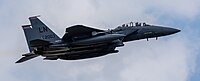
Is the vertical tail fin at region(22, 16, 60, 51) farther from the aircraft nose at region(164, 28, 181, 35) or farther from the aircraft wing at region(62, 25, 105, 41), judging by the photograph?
the aircraft nose at region(164, 28, 181, 35)

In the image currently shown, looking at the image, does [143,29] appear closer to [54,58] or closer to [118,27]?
[118,27]

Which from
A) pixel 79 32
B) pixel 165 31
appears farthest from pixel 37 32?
pixel 165 31

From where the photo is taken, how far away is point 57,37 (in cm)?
6041

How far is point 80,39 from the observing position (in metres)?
58.6

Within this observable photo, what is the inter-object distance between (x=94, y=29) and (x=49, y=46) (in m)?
5.16

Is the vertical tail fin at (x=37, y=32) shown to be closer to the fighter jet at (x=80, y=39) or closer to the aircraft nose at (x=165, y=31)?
the fighter jet at (x=80, y=39)

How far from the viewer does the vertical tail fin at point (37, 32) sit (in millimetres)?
60156

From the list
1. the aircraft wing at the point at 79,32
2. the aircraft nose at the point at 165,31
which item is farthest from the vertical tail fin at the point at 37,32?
the aircraft nose at the point at 165,31

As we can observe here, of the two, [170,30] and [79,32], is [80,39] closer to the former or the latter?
[79,32]

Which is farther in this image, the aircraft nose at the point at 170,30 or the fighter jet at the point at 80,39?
the aircraft nose at the point at 170,30

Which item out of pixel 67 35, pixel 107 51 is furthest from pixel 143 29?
pixel 67 35

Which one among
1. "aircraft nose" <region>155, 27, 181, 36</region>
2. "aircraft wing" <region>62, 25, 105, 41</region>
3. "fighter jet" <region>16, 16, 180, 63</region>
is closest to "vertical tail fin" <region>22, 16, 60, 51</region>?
"fighter jet" <region>16, 16, 180, 63</region>

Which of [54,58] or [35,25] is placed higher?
[35,25]

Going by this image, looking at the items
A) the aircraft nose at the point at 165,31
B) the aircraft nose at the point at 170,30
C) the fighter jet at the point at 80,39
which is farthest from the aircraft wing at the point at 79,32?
the aircraft nose at the point at 170,30
